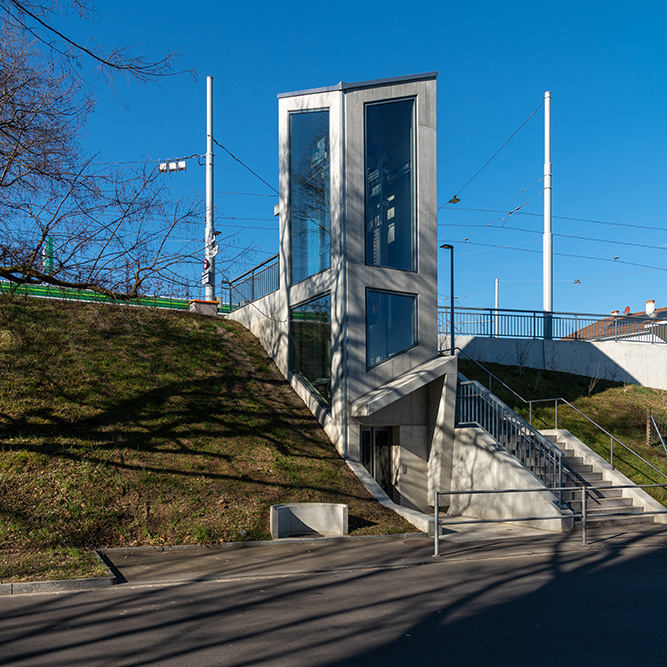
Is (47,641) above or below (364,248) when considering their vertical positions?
below

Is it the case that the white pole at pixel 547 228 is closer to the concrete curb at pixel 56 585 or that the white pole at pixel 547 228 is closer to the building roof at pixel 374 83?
the building roof at pixel 374 83

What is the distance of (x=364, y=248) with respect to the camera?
1706 centimetres

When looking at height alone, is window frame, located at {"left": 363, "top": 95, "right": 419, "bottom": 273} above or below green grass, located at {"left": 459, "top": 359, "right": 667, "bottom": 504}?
above

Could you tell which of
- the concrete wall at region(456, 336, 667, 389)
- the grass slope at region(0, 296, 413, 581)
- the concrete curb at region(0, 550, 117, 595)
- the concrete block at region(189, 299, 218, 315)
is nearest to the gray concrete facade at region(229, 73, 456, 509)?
the grass slope at region(0, 296, 413, 581)

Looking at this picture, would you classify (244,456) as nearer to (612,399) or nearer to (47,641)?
(47,641)

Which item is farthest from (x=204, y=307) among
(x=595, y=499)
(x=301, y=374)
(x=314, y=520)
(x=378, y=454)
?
(x=595, y=499)

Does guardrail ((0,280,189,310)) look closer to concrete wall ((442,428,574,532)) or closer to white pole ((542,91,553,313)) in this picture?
concrete wall ((442,428,574,532))

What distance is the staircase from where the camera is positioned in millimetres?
A: 14953

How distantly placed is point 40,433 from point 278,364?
26.0ft

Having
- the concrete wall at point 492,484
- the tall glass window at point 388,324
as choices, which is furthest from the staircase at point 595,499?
the tall glass window at point 388,324

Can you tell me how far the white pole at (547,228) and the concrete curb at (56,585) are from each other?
22.2 metres

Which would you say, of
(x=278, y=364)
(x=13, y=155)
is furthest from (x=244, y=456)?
(x=13, y=155)

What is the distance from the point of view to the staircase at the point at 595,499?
15.0 meters

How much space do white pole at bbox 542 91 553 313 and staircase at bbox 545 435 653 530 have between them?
1137 cm
